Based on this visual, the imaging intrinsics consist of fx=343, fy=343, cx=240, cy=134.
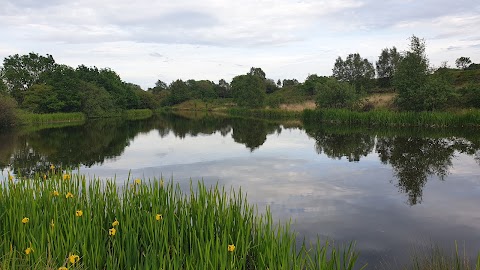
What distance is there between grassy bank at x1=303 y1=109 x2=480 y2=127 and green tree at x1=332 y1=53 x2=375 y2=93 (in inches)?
1290

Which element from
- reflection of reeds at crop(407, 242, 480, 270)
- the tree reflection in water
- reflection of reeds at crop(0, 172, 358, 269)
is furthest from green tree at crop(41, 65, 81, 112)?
reflection of reeds at crop(407, 242, 480, 270)

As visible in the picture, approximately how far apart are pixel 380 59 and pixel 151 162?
249ft

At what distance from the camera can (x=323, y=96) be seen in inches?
1905

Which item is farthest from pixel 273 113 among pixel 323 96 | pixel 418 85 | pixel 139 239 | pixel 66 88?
pixel 139 239

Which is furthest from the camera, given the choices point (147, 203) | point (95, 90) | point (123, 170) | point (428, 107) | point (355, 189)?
point (95, 90)

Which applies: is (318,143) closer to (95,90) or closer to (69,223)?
(69,223)

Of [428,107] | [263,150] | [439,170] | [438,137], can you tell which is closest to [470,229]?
[439,170]

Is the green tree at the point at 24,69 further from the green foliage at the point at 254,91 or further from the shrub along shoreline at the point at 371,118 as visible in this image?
the green foliage at the point at 254,91

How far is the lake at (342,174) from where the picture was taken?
8.33 m

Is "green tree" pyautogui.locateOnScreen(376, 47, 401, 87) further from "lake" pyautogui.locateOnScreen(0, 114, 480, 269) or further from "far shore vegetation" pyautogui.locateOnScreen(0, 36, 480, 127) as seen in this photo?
"lake" pyautogui.locateOnScreen(0, 114, 480, 269)

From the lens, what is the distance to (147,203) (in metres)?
6.04

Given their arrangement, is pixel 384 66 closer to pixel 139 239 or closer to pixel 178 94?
pixel 178 94

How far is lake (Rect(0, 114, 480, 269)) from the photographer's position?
8328 mm

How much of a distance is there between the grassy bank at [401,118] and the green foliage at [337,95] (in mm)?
2502
